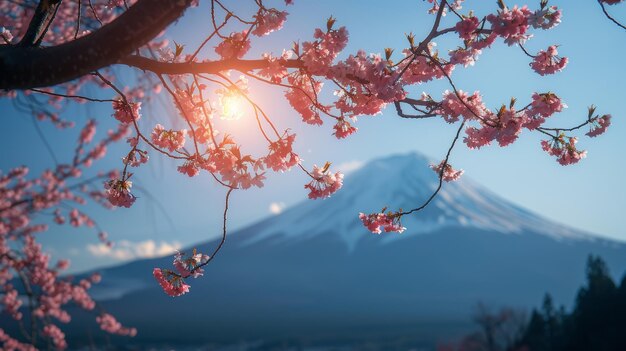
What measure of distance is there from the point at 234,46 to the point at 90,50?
5.42ft

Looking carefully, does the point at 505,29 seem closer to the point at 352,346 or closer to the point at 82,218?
the point at 82,218

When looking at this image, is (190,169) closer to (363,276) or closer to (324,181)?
(324,181)

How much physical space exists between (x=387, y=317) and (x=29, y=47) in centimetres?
10144

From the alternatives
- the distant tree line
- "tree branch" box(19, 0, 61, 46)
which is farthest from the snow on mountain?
"tree branch" box(19, 0, 61, 46)

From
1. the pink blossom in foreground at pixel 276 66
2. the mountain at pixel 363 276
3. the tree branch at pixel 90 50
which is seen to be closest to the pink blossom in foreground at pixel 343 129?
the pink blossom in foreground at pixel 276 66

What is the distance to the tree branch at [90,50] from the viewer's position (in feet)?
5.97

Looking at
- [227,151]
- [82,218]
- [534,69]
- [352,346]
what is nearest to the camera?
[227,151]

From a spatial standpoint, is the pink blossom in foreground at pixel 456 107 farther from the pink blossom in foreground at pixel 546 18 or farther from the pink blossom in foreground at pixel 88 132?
the pink blossom in foreground at pixel 88 132

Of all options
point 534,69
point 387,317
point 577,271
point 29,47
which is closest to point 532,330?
point 534,69

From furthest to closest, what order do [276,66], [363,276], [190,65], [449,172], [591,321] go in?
[363,276], [591,321], [449,172], [276,66], [190,65]

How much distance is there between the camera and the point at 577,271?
14825 cm

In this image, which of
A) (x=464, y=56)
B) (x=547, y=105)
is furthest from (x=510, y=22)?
(x=547, y=105)

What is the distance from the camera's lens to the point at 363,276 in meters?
144

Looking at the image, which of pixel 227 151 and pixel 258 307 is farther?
pixel 258 307
